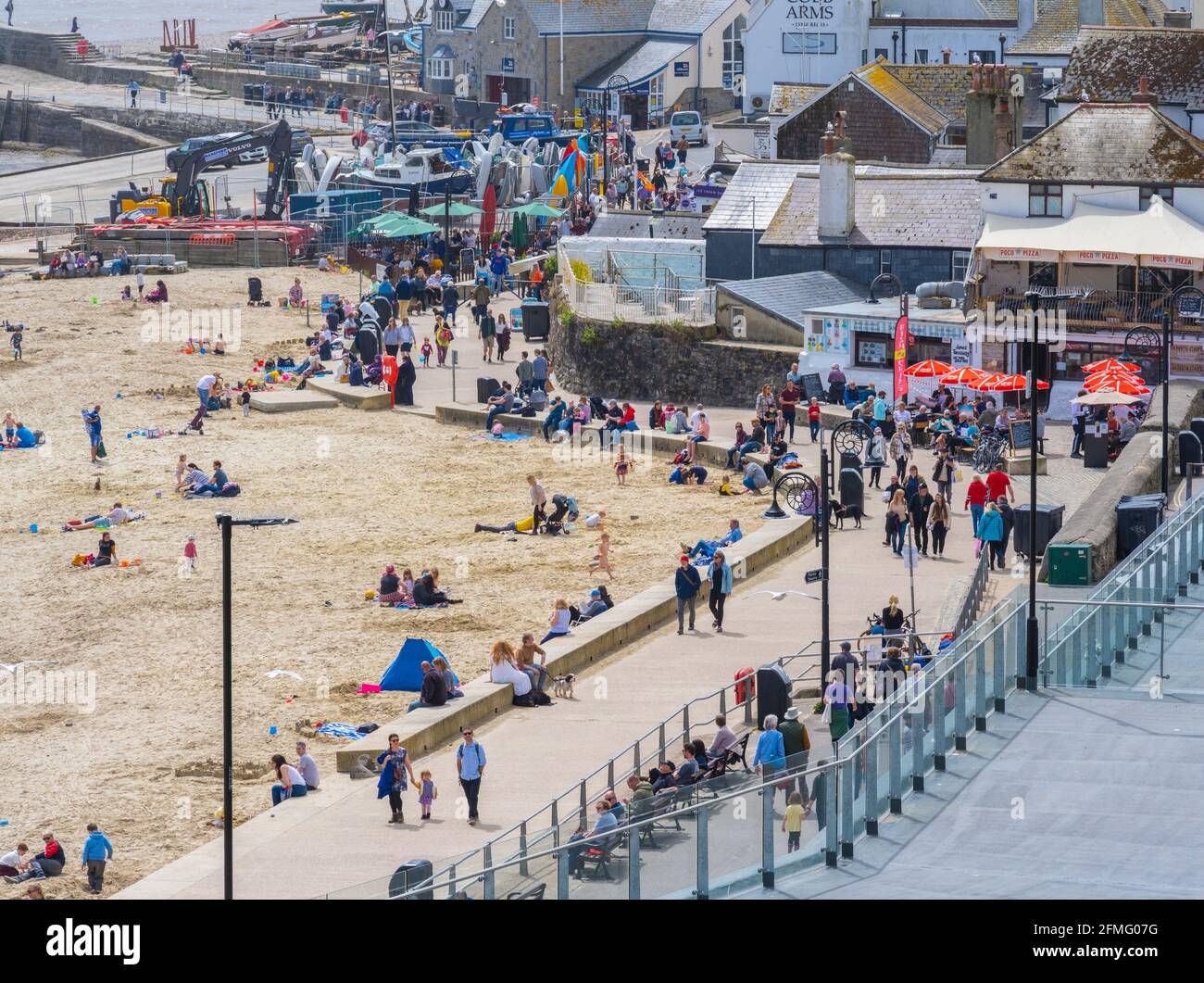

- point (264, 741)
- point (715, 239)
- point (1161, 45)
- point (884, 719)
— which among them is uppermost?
point (1161, 45)

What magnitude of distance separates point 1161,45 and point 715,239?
12723 mm

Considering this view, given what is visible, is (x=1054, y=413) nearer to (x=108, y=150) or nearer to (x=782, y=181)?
(x=782, y=181)

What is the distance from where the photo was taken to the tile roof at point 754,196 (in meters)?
47.4

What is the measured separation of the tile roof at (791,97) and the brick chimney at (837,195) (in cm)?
1532

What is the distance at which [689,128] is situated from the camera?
7969 cm

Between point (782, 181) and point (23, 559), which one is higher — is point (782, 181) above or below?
above

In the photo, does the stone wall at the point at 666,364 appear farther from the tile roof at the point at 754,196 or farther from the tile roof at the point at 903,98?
the tile roof at the point at 903,98

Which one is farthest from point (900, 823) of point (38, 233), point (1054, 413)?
point (38, 233)

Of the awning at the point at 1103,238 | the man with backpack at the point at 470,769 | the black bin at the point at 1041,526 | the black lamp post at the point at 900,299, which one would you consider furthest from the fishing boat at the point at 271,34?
the man with backpack at the point at 470,769

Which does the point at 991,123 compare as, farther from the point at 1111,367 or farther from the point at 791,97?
the point at 791,97

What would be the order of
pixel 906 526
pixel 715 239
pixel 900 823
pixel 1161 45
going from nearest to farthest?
pixel 900 823
pixel 906 526
pixel 715 239
pixel 1161 45

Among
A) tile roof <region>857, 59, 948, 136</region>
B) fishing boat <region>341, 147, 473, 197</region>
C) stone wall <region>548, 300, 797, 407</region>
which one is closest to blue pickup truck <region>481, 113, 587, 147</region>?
fishing boat <region>341, 147, 473, 197</region>

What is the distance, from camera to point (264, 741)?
23984 millimetres

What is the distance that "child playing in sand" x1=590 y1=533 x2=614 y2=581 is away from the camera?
30141 mm
